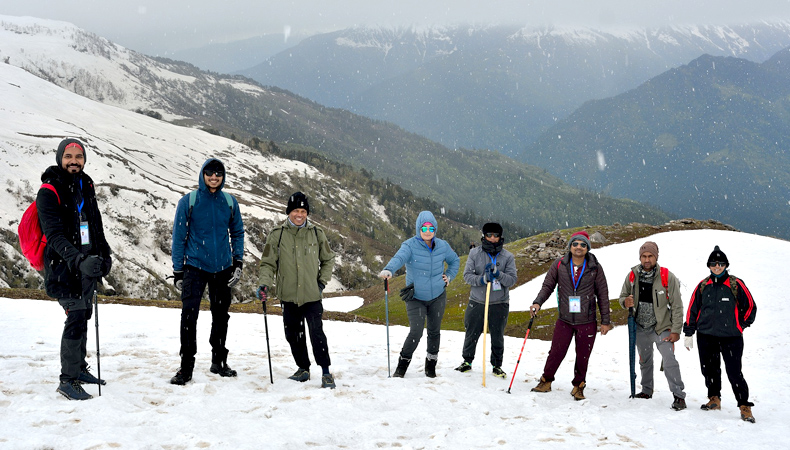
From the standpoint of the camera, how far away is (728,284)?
9.76m

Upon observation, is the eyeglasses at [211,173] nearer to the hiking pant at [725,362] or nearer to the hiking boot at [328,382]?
the hiking boot at [328,382]

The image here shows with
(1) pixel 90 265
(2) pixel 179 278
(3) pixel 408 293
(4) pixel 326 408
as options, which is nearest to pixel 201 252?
(2) pixel 179 278

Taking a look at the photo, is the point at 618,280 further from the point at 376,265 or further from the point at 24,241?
the point at 376,265

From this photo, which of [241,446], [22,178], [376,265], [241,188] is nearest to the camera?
[241,446]

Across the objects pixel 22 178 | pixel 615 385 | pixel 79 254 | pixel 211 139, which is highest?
pixel 211 139

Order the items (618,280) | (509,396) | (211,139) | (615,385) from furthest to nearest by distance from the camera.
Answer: (211,139) < (618,280) < (615,385) < (509,396)

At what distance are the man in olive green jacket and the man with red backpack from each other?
6.08m

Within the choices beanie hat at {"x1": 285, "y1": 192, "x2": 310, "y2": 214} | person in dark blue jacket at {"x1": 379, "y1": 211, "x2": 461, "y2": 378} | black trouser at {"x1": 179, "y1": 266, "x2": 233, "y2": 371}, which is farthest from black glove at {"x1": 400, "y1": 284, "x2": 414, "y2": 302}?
black trouser at {"x1": 179, "y1": 266, "x2": 233, "y2": 371}

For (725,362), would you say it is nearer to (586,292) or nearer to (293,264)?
(586,292)

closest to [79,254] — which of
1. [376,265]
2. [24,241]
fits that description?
[24,241]

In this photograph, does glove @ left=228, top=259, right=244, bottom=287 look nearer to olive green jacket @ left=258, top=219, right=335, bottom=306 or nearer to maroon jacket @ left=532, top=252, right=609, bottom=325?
olive green jacket @ left=258, top=219, right=335, bottom=306

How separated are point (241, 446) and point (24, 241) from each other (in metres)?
4.47

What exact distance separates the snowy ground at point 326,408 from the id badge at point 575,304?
5.75 ft

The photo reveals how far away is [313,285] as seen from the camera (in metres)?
9.52
